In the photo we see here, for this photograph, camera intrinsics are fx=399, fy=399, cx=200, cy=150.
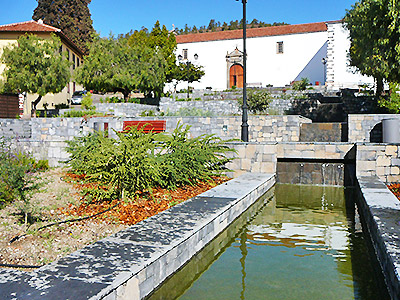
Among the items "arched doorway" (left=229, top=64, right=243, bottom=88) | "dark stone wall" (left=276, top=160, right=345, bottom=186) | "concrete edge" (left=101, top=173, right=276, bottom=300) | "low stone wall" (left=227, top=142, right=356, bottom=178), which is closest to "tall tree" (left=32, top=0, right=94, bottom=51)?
"arched doorway" (left=229, top=64, right=243, bottom=88)

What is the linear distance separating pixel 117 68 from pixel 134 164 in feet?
69.2

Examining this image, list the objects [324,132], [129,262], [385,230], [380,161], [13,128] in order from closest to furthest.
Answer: [129,262], [385,230], [380,161], [324,132], [13,128]

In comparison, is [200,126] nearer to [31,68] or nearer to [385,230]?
[31,68]

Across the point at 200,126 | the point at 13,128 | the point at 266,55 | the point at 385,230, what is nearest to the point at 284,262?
the point at 385,230

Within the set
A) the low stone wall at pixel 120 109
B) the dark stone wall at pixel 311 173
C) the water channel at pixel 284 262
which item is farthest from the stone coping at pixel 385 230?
the low stone wall at pixel 120 109

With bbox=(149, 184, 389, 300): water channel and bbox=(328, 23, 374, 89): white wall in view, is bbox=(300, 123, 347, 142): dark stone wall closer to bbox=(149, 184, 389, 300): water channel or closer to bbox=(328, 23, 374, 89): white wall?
bbox=(149, 184, 389, 300): water channel

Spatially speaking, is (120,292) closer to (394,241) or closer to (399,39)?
(394,241)

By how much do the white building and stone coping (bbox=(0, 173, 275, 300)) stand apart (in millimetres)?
41073

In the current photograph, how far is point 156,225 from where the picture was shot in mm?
4898

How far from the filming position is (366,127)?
15375 millimetres

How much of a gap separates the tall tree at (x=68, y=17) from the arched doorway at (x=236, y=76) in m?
19.1

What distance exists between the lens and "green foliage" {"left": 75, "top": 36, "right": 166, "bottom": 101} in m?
26.5

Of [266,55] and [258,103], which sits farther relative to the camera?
[266,55]

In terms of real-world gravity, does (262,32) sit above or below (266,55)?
above
